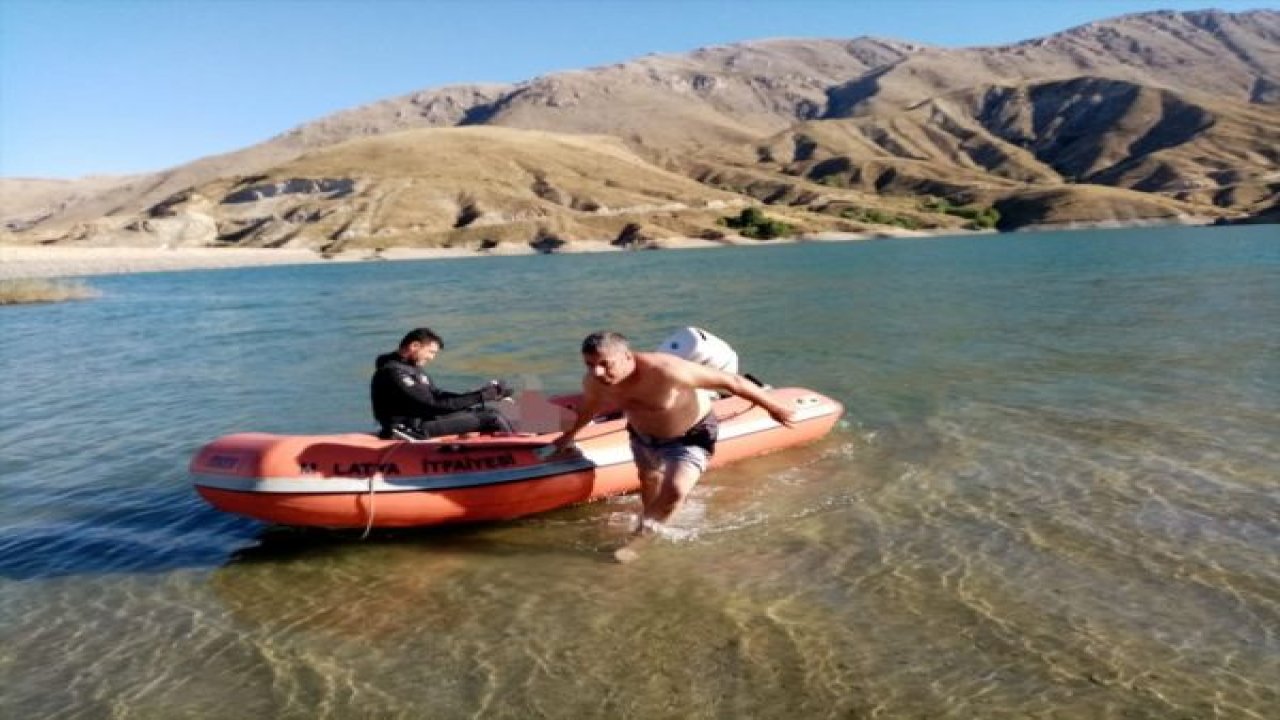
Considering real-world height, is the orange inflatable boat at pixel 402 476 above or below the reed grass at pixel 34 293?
above

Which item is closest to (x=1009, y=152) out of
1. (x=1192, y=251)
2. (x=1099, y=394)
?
(x=1192, y=251)

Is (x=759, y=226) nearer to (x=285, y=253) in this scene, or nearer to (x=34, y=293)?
(x=285, y=253)

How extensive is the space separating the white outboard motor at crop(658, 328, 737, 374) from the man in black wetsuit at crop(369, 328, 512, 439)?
2.09 metres

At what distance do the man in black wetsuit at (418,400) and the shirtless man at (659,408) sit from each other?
1419 mm

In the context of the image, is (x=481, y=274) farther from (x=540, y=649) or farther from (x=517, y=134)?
(x=517, y=134)

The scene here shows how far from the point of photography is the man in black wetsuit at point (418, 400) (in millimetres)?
8461

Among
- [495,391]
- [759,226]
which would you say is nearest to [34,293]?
[495,391]

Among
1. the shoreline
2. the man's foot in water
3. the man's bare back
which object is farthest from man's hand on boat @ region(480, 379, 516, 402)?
the shoreline

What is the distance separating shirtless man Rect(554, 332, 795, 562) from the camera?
6801mm

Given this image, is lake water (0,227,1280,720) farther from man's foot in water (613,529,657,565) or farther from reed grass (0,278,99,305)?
reed grass (0,278,99,305)

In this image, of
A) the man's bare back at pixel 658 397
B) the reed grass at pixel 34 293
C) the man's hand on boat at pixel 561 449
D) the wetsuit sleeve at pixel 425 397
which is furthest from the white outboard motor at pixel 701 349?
the reed grass at pixel 34 293

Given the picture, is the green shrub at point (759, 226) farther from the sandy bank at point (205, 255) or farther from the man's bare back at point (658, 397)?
the man's bare back at point (658, 397)

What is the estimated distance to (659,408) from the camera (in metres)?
7.30

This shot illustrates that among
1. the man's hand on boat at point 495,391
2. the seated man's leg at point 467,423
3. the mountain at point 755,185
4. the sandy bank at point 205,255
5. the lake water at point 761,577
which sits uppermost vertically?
the mountain at point 755,185
